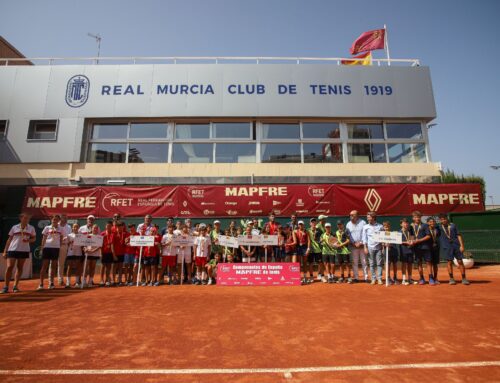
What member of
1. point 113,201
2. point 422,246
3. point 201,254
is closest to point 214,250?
point 201,254

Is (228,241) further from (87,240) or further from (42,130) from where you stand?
(42,130)

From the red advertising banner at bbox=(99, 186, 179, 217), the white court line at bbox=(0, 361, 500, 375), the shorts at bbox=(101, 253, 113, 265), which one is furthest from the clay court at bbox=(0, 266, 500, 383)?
the red advertising banner at bbox=(99, 186, 179, 217)

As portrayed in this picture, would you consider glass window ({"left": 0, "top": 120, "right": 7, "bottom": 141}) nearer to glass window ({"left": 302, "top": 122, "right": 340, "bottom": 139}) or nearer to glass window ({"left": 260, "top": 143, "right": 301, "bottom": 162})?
glass window ({"left": 260, "top": 143, "right": 301, "bottom": 162})

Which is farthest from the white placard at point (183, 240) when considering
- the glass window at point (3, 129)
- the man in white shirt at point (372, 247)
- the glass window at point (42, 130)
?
the glass window at point (3, 129)

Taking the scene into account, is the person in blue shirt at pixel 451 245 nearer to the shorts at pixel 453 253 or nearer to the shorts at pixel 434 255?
the shorts at pixel 453 253

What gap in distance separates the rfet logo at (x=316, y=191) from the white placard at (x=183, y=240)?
19.0ft

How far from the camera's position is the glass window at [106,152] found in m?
→ 13.2

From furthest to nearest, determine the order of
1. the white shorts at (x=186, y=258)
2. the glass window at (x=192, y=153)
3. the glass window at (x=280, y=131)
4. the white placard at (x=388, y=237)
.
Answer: the glass window at (x=280, y=131) → the glass window at (x=192, y=153) → the white shorts at (x=186, y=258) → the white placard at (x=388, y=237)

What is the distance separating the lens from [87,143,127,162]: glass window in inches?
520

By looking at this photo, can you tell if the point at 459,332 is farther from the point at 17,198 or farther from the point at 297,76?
the point at 17,198

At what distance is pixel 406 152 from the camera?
13.5 meters

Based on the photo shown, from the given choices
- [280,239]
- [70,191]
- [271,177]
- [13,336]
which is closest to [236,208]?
[271,177]

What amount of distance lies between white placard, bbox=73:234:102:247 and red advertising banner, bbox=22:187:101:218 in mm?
3809

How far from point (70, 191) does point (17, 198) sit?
8.71 feet
